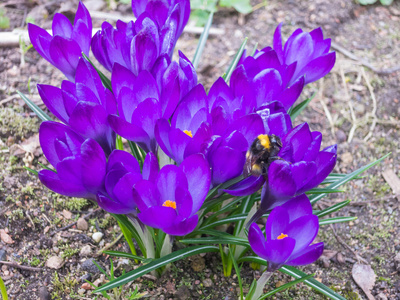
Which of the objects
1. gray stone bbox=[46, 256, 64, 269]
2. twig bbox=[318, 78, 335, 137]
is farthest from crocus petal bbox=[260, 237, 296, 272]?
twig bbox=[318, 78, 335, 137]

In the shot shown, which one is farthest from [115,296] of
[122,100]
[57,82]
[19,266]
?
→ [57,82]

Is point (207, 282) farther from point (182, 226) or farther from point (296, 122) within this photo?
point (296, 122)

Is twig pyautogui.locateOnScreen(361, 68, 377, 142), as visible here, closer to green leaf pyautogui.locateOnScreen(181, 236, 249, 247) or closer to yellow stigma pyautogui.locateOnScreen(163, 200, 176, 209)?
green leaf pyautogui.locateOnScreen(181, 236, 249, 247)

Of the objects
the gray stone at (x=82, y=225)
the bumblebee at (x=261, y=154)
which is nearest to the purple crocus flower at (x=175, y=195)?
the bumblebee at (x=261, y=154)

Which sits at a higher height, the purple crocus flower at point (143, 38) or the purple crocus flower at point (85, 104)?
the purple crocus flower at point (143, 38)

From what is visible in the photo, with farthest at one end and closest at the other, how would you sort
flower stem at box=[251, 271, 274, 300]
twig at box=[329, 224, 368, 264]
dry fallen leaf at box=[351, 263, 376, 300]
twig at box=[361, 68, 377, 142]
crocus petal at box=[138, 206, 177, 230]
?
twig at box=[361, 68, 377, 142]
twig at box=[329, 224, 368, 264]
dry fallen leaf at box=[351, 263, 376, 300]
flower stem at box=[251, 271, 274, 300]
crocus petal at box=[138, 206, 177, 230]

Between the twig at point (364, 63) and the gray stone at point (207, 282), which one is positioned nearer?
the gray stone at point (207, 282)

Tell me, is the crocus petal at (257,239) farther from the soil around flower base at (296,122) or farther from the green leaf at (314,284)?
the soil around flower base at (296,122)
